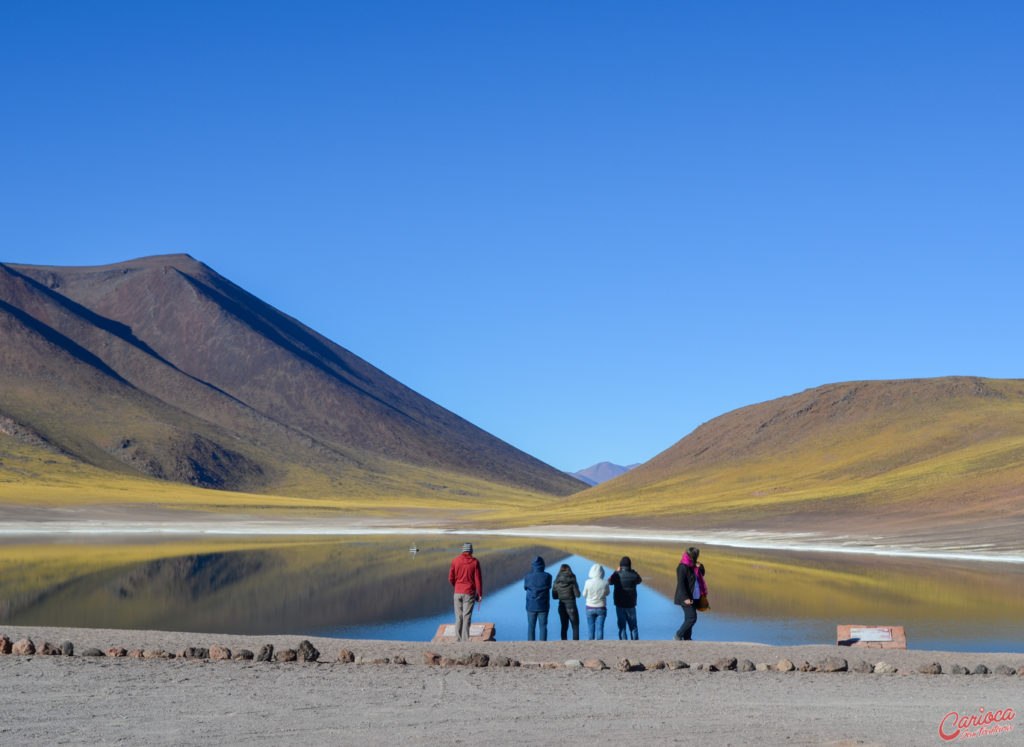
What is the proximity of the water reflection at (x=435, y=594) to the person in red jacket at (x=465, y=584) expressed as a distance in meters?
3.25

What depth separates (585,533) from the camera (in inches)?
2901

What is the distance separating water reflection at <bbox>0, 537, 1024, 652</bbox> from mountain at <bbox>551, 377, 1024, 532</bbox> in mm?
18492

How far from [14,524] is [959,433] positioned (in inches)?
3257

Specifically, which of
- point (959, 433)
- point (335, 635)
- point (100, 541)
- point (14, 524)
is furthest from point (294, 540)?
point (959, 433)

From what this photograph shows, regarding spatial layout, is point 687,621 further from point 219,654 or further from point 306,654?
point 219,654

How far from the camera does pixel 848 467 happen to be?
→ 4407 inches

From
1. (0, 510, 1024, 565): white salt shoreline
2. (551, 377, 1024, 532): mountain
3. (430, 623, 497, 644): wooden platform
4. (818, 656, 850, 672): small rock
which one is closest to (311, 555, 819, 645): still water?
(430, 623, 497, 644): wooden platform

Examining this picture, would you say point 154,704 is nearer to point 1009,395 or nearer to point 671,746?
point 671,746

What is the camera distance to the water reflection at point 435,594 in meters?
23.5

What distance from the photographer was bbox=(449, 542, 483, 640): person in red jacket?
1842 cm

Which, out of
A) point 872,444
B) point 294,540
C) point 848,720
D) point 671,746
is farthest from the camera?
point 872,444

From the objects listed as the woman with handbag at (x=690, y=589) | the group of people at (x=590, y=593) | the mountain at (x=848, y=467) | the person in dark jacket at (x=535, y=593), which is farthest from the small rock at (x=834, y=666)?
the mountain at (x=848, y=467)

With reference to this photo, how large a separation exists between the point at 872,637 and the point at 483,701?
27.7ft

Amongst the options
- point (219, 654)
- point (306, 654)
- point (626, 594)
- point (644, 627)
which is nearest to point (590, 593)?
point (626, 594)
